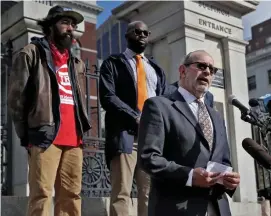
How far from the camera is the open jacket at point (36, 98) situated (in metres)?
4.41

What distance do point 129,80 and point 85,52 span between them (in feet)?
99.9

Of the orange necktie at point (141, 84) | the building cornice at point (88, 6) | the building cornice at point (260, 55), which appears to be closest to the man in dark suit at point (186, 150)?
the orange necktie at point (141, 84)

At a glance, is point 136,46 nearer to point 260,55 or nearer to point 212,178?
point 212,178

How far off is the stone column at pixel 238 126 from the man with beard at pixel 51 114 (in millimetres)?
4423

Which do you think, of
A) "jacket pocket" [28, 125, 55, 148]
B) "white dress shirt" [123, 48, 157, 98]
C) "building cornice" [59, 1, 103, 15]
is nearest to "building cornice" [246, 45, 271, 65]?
"building cornice" [59, 1, 103, 15]

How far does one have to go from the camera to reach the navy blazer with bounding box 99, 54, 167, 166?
15.9ft

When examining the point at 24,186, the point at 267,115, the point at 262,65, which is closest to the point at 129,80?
the point at 267,115

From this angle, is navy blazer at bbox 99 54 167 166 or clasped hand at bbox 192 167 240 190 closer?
clasped hand at bbox 192 167 240 190

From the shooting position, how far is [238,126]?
8977mm

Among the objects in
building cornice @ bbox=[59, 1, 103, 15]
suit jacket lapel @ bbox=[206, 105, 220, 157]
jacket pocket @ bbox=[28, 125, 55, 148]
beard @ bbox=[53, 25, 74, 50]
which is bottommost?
suit jacket lapel @ bbox=[206, 105, 220, 157]

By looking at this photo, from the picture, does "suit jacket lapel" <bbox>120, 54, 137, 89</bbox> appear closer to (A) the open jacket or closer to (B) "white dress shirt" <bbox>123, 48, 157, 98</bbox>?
(B) "white dress shirt" <bbox>123, 48, 157, 98</bbox>

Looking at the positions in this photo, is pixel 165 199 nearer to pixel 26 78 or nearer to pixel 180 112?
pixel 180 112

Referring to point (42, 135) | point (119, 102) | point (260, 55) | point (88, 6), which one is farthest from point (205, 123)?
point (260, 55)

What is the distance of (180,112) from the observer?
3.13m
